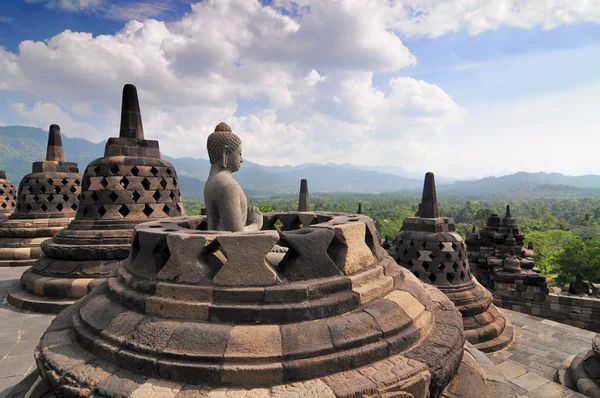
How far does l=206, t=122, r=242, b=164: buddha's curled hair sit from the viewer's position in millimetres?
3672

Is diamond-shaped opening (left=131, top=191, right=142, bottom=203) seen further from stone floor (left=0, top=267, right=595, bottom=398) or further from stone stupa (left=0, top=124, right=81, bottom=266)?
stone stupa (left=0, top=124, right=81, bottom=266)

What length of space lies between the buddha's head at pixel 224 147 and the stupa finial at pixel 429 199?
5.97m

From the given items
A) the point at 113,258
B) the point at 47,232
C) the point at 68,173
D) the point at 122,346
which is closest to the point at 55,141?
the point at 68,173

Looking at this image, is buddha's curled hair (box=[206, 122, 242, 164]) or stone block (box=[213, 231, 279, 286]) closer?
stone block (box=[213, 231, 279, 286])

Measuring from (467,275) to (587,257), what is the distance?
26498mm

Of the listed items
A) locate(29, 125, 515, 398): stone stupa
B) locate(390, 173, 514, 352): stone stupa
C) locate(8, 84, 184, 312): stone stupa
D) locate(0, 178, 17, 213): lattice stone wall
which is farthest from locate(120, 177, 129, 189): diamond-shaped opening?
locate(0, 178, 17, 213): lattice stone wall

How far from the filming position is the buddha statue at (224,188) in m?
3.48

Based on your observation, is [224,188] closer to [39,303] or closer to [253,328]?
[253,328]

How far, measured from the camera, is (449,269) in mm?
7992

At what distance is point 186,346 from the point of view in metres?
2.31

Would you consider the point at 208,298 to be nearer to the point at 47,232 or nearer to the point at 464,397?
the point at 464,397

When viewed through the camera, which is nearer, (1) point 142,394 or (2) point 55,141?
(1) point 142,394

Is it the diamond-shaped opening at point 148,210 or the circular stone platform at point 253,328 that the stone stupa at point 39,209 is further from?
the circular stone platform at point 253,328

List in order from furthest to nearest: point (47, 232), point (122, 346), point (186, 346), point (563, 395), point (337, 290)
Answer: point (47, 232)
point (563, 395)
point (337, 290)
point (122, 346)
point (186, 346)
